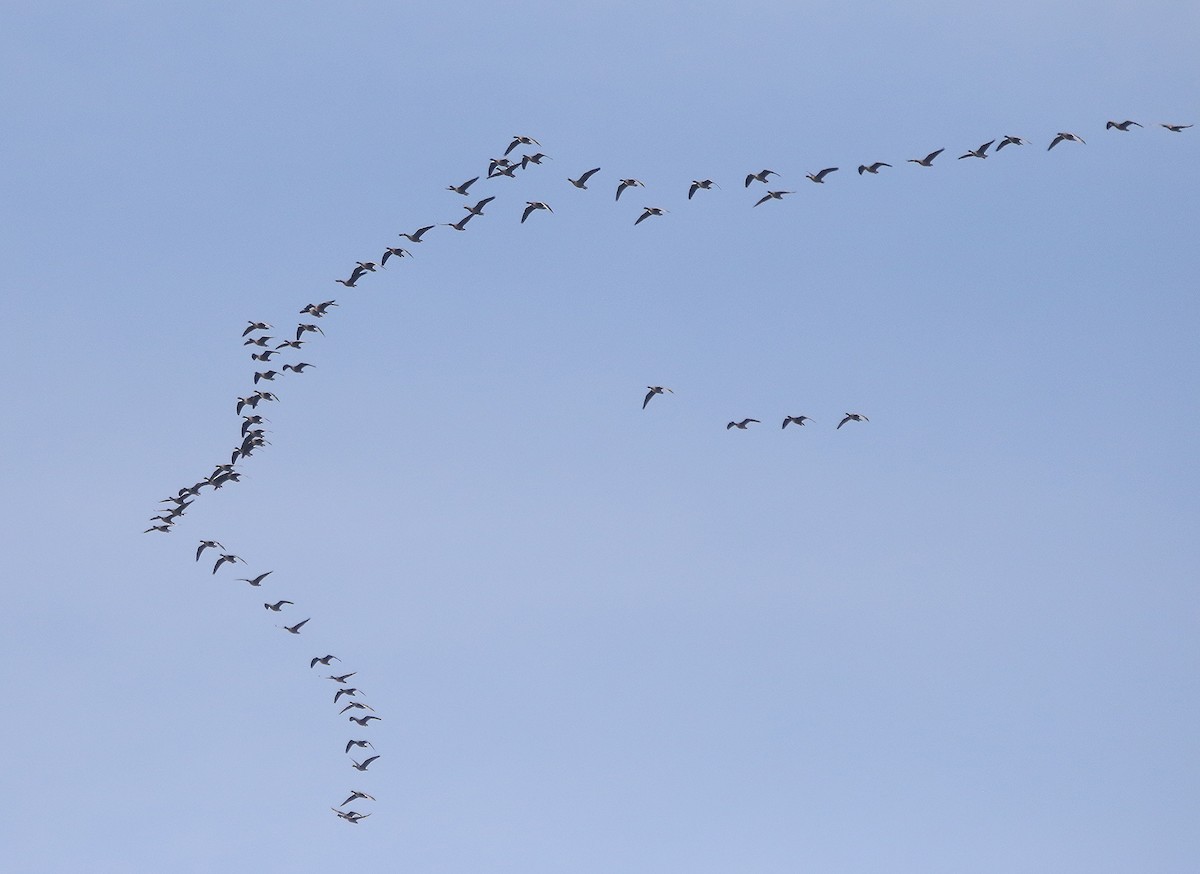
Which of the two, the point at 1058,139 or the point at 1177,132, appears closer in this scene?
the point at 1177,132

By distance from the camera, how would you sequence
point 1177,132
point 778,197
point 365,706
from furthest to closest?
point 365,706 < point 778,197 < point 1177,132

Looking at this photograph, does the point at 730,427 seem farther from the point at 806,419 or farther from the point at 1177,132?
the point at 1177,132

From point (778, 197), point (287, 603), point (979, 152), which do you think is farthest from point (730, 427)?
point (287, 603)

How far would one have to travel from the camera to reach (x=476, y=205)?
137 metres

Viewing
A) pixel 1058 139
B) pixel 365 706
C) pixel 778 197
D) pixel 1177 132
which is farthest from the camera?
pixel 365 706

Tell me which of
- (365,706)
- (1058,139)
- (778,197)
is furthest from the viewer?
(365,706)

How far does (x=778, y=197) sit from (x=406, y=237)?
92.4 feet

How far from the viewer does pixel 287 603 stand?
461 ft

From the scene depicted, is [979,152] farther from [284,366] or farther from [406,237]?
[284,366]

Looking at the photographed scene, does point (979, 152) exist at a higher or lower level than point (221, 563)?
higher

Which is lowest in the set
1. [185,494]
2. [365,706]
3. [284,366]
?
[365,706]

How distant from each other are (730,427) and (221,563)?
39.0 metres

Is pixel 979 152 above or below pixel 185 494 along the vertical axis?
above

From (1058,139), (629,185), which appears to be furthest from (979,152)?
(629,185)
